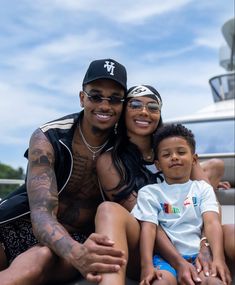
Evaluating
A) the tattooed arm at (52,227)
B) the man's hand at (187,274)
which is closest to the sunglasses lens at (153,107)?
the tattooed arm at (52,227)

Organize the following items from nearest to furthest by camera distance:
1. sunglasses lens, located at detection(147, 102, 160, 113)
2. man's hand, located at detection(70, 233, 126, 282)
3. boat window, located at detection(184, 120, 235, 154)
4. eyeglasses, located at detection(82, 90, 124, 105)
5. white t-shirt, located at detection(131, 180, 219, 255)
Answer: man's hand, located at detection(70, 233, 126, 282) → white t-shirt, located at detection(131, 180, 219, 255) → eyeglasses, located at detection(82, 90, 124, 105) → sunglasses lens, located at detection(147, 102, 160, 113) → boat window, located at detection(184, 120, 235, 154)

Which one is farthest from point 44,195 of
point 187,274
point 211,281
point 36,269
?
point 211,281

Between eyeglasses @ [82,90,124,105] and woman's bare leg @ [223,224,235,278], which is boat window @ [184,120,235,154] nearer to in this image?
eyeglasses @ [82,90,124,105]

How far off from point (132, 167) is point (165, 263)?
63cm

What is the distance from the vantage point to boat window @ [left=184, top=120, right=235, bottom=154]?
227 inches

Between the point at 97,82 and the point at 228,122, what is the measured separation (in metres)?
3.92

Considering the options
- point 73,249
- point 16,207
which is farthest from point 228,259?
point 16,207

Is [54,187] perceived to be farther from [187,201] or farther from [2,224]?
[187,201]

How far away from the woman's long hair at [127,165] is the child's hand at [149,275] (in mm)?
540

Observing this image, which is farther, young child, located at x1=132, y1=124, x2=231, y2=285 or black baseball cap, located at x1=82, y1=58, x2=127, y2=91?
black baseball cap, located at x1=82, y1=58, x2=127, y2=91

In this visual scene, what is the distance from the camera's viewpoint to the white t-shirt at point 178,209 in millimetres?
2361

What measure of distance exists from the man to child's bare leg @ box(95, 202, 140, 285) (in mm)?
237

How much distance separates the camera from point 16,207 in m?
2.61

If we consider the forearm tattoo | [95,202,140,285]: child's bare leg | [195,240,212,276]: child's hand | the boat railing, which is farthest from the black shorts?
the boat railing
